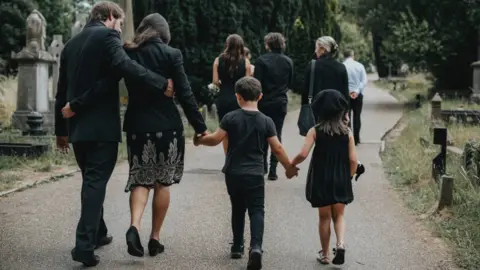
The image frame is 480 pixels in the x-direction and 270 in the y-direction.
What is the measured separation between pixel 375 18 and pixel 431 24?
277cm

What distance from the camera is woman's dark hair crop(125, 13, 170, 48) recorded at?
596 centimetres

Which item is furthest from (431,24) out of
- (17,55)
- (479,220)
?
(479,220)

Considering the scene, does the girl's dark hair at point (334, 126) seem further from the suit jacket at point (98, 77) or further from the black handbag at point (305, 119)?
the black handbag at point (305, 119)

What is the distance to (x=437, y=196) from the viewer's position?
26.9 ft

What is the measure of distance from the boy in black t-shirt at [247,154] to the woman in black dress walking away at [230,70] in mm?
3440

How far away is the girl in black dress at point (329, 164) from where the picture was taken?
19.1ft

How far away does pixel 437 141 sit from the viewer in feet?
28.7

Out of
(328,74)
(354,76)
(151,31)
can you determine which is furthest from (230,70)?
(354,76)

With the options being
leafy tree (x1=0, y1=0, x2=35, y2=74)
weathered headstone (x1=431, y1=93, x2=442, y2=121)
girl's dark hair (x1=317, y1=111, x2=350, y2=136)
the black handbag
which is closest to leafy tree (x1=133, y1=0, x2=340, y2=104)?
weathered headstone (x1=431, y1=93, x2=442, y2=121)

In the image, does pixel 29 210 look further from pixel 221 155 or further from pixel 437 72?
pixel 437 72

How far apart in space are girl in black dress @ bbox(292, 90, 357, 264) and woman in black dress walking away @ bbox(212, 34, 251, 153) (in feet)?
11.5

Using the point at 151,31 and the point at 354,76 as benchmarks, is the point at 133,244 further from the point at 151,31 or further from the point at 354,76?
the point at 354,76

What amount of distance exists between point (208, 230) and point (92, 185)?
65.4 inches

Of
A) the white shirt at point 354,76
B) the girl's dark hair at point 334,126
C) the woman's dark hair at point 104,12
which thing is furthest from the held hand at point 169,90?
the white shirt at point 354,76
